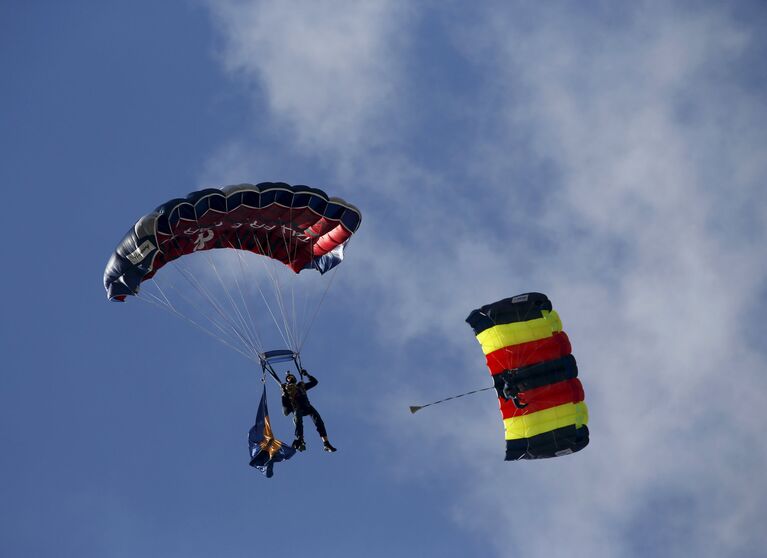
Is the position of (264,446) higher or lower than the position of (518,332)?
lower

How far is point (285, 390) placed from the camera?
3334cm

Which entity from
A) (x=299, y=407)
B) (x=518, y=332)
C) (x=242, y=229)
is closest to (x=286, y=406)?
(x=299, y=407)

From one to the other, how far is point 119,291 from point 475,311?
903 centimetres

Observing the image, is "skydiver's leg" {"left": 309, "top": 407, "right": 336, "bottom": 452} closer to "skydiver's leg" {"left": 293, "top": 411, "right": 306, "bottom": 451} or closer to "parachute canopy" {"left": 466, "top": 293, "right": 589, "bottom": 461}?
"skydiver's leg" {"left": 293, "top": 411, "right": 306, "bottom": 451}

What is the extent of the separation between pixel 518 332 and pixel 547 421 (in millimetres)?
2356

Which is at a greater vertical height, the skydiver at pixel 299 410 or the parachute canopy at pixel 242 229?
the parachute canopy at pixel 242 229

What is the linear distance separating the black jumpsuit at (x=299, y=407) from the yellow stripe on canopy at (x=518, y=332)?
4.98m

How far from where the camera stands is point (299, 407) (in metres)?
33.2

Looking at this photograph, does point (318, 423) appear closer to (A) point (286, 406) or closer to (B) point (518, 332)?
(A) point (286, 406)

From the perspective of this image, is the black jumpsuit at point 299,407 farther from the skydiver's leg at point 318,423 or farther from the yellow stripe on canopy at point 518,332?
the yellow stripe on canopy at point 518,332

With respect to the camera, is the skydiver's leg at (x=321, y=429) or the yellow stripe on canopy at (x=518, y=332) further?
the yellow stripe on canopy at (x=518, y=332)

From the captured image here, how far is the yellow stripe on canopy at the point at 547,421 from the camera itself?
1382 inches

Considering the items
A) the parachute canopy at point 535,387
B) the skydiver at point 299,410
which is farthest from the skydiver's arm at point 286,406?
the parachute canopy at point 535,387

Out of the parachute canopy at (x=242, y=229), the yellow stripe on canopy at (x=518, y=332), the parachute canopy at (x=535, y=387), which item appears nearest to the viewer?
the parachute canopy at (x=242, y=229)
